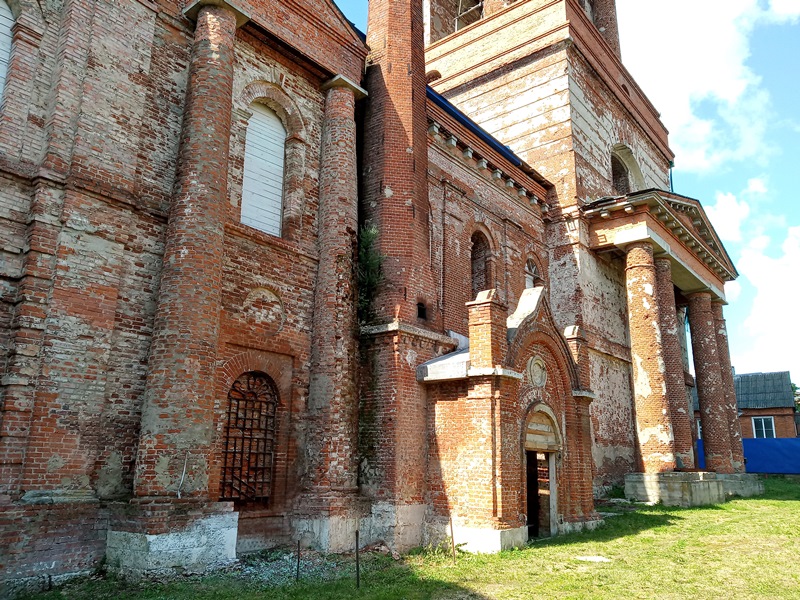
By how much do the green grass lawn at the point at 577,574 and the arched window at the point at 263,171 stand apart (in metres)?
5.91

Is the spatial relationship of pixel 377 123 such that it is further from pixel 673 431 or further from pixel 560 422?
pixel 673 431

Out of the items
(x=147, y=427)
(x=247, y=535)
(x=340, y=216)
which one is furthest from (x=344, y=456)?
(x=340, y=216)

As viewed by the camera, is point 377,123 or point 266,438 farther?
point 377,123

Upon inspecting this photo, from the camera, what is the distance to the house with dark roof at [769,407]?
39781mm

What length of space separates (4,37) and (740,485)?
79.0 feet

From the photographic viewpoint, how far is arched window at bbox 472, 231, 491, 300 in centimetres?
1686

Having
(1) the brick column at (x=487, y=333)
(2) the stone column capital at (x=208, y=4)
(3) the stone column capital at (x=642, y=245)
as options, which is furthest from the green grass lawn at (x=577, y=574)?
(3) the stone column capital at (x=642, y=245)

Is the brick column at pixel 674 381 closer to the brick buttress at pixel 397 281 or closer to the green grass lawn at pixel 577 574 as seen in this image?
the green grass lawn at pixel 577 574

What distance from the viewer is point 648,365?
1936 centimetres

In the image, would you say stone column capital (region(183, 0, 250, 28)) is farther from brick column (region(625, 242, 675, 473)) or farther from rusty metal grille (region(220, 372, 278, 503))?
brick column (region(625, 242, 675, 473))

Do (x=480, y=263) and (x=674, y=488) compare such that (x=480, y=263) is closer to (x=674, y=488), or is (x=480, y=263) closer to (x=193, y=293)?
(x=674, y=488)

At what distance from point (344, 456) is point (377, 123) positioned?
22.5ft

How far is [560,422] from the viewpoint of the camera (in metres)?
12.9

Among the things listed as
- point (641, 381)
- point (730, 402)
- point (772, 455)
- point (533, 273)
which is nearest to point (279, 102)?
point (533, 273)
